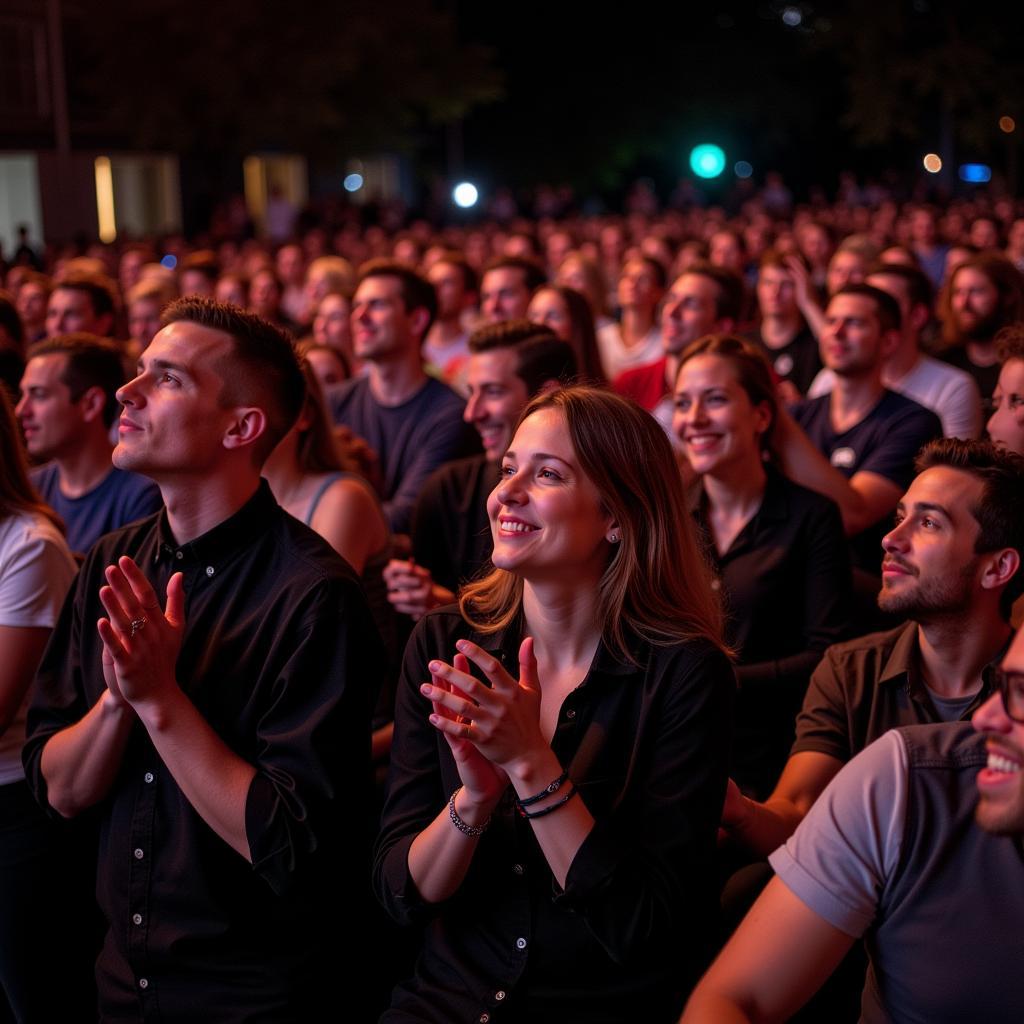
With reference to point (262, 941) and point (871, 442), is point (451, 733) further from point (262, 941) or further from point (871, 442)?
point (871, 442)

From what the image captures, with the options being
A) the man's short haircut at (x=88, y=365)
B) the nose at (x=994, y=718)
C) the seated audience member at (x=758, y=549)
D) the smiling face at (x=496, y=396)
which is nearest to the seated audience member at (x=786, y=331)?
the smiling face at (x=496, y=396)

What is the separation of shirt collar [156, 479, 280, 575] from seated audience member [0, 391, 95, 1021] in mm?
532

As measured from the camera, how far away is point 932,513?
97.4 inches

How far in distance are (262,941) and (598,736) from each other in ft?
2.12

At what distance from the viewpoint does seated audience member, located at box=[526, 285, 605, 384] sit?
5152 millimetres

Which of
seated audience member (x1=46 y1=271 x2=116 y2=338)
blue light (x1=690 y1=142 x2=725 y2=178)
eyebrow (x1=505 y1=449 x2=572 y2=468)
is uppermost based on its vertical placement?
blue light (x1=690 y1=142 x2=725 y2=178)

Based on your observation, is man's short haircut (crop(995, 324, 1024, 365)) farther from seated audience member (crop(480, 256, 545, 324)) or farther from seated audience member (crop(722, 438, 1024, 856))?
seated audience member (crop(480, 256, 545, 324))

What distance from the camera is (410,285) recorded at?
17.2 ft

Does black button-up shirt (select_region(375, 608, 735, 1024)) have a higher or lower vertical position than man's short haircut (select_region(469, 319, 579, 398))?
lower

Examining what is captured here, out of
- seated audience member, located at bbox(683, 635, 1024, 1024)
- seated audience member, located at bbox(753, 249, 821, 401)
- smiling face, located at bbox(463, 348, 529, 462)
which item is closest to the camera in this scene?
seated audience member, located at bbox(683, 635, 1024, 1024)

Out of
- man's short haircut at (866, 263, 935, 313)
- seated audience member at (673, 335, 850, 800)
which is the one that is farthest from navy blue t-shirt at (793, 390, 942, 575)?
man's short haircut at (866, 263, 935, 313)

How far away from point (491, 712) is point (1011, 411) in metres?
2.01

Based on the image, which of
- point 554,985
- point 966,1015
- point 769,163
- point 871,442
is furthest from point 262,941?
point 769,163

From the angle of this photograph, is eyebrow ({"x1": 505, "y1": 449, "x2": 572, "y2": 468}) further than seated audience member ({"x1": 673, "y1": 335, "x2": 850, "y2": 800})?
No
